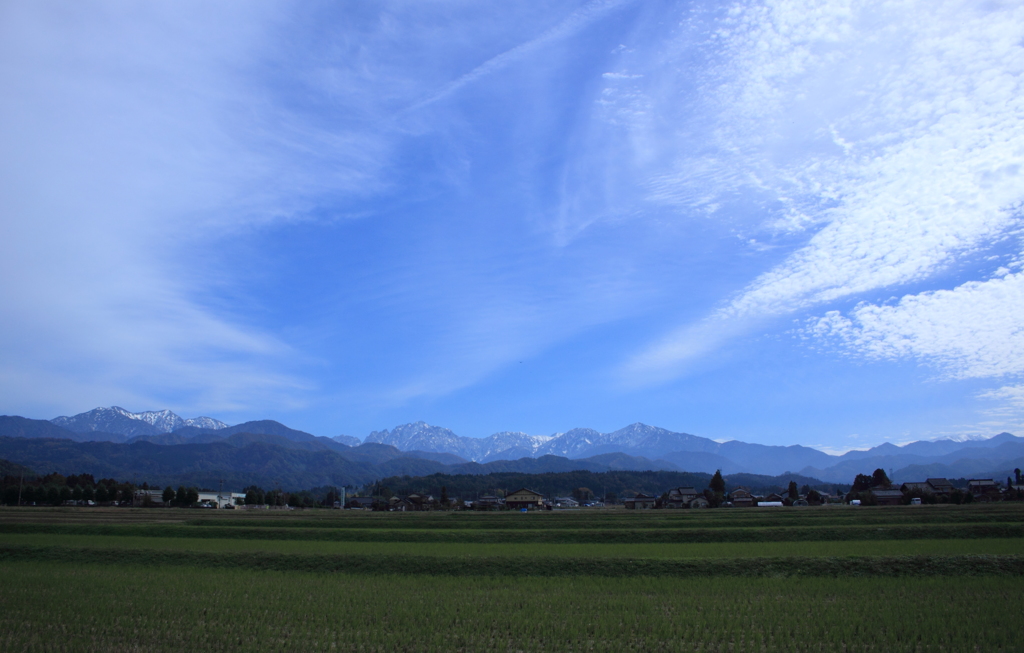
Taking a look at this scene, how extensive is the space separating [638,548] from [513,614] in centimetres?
1445

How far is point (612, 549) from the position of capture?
2752 cm

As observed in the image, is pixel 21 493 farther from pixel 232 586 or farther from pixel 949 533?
pixel 949 533

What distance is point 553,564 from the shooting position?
73.2 feet

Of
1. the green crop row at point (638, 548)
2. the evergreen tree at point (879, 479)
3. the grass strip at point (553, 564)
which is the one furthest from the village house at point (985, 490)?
the grass strip at point (553, 564)

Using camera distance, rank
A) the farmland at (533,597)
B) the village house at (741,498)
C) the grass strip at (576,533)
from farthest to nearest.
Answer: the village house at (741,498) < the grass strip at (576,533) < the farmland at (533,597)

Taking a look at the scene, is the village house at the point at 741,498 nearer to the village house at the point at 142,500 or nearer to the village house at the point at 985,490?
the village house at the point at 985,490

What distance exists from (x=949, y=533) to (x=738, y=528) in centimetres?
1017

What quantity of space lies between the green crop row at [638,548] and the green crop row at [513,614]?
4.62 metres

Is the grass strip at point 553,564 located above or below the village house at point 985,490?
above

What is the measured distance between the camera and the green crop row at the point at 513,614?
42.2 feet

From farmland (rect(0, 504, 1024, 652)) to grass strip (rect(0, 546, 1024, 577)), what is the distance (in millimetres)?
80

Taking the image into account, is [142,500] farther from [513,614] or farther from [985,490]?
[985,490]

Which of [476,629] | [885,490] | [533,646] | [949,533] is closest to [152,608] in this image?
[476,629]

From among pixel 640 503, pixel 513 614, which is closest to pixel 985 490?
pixel 640 503
